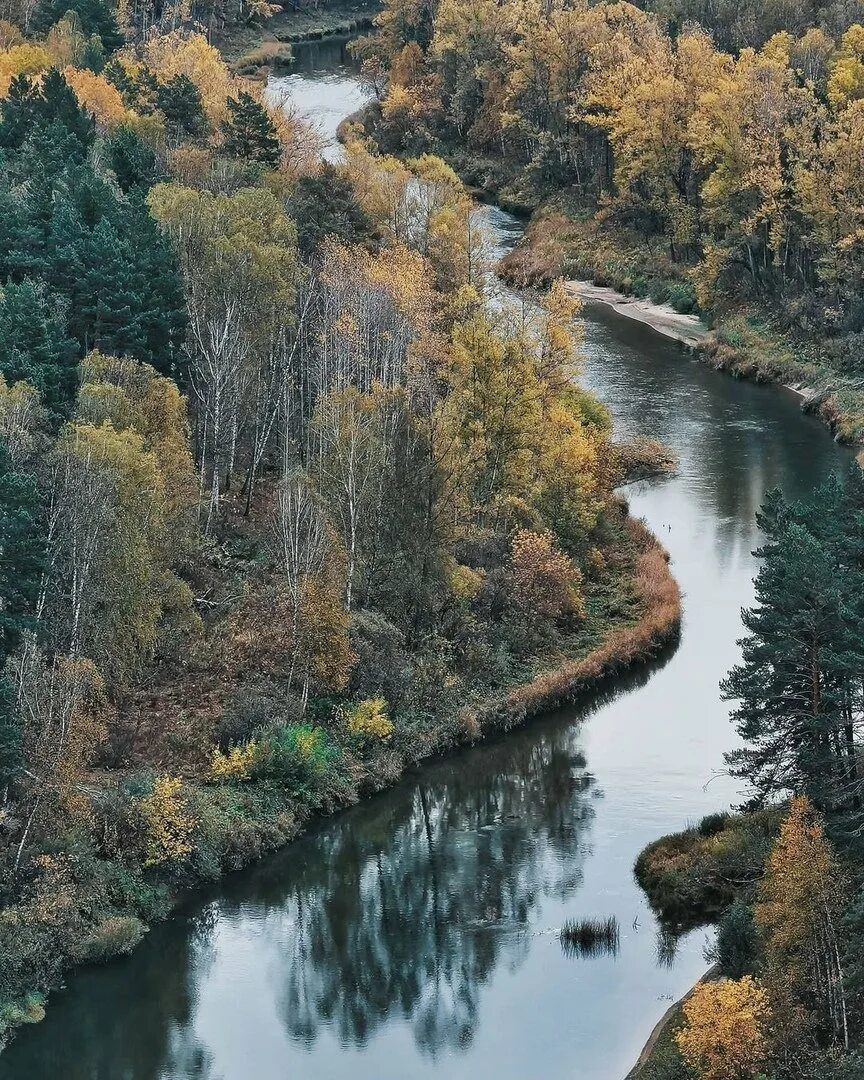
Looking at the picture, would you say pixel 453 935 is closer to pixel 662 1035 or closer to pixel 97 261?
pixel 662 1035

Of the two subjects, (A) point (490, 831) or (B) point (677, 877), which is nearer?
(B) point (677, 877)

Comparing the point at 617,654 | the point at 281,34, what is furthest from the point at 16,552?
the point at 281,34

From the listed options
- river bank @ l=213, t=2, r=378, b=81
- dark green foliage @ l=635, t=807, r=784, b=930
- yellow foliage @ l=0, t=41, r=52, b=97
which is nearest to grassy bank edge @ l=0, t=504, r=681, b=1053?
dark green foliage @ l=635, t=807, r=784, b=930

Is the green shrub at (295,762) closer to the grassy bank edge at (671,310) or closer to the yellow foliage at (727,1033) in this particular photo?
the yellow foliage at (727,1033)

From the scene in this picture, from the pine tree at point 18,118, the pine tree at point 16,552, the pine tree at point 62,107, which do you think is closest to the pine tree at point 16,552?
the pine tree at point 16,552

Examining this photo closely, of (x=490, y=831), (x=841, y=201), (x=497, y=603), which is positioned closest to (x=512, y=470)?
(x=497, y=603)

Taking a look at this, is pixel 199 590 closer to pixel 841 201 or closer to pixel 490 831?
pixel 490 831

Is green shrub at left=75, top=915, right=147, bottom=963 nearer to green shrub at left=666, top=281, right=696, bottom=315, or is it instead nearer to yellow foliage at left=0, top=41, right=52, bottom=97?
yellow foliage at left=0, top=41, right=52, bottom=97
